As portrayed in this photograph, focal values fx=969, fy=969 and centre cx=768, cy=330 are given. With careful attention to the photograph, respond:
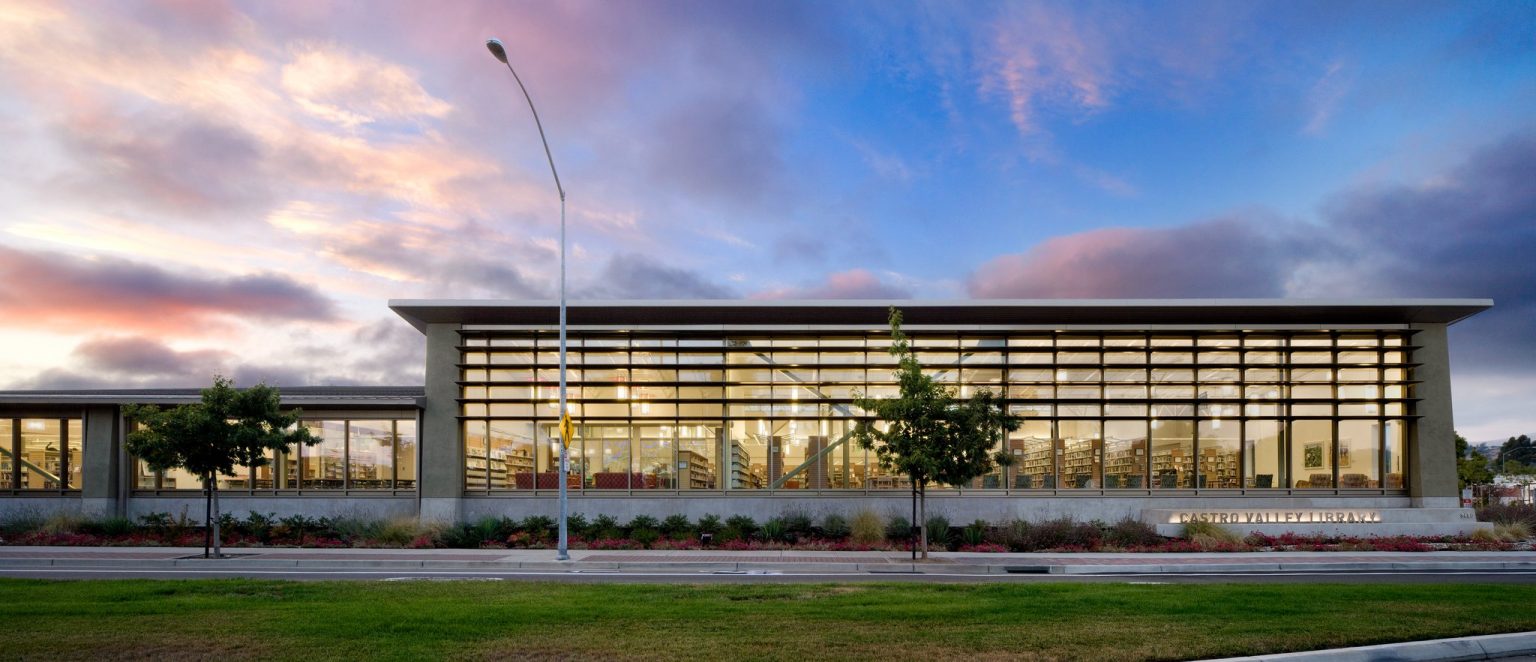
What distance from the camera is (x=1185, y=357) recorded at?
29.2 m

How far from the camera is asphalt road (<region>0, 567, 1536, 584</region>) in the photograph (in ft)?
58.5

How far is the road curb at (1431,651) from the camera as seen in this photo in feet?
32.2

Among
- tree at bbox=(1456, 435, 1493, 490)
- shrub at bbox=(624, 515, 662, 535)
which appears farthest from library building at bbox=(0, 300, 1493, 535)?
tree at bbox=(1456, 435, 1493, 490)

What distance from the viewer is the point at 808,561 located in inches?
836

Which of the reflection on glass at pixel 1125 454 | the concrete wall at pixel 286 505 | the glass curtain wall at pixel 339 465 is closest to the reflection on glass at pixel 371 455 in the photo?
the glass curtain wall at pixel 339 465

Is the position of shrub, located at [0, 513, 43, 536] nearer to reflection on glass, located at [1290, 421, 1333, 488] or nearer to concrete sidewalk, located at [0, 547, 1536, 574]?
concrete sidewalk, located at [0, 547, 1536, 574]

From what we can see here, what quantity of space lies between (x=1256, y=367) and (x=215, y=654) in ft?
91.6

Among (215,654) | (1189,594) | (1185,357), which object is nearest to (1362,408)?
(1185,357)

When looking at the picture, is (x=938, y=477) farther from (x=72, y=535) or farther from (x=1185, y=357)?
(x=72, y=535)

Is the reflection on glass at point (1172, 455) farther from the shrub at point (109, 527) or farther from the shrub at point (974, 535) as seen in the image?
the shrub at point (109, 527)

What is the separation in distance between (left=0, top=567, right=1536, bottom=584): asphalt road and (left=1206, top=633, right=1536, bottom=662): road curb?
6864 mm

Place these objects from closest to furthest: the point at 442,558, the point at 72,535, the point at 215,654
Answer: the point at 215,654
the point at 442,558
the point at 72,535

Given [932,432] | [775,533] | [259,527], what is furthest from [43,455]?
[932,432]

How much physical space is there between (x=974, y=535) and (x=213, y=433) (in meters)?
18.6
